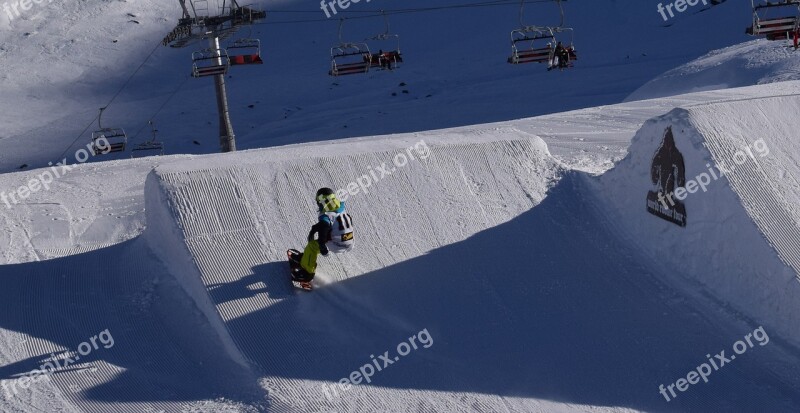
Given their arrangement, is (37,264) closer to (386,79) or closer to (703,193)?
(703,193)

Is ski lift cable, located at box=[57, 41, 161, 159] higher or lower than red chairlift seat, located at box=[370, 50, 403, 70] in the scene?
lower

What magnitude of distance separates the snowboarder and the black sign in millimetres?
4050

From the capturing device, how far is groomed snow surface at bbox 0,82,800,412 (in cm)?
808

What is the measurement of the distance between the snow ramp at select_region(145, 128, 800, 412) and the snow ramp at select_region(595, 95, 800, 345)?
0.24 metres

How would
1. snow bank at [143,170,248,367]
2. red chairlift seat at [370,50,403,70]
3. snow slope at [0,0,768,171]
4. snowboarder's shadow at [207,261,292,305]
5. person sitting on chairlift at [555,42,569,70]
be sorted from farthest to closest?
1. snow slope at [0,0,768,171]
2. red chairlift seat at [370,50,403,70]
3. person sitting on chairlift at [555,42,569,70]
4. snowboarder's shadow at [207,261,292,305]
5. snow bank at [143,170,248,367]

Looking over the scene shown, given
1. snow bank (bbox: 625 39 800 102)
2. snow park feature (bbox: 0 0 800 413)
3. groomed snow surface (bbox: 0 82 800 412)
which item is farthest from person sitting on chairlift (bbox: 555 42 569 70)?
snow bank (bbox: 625 39 800 102)

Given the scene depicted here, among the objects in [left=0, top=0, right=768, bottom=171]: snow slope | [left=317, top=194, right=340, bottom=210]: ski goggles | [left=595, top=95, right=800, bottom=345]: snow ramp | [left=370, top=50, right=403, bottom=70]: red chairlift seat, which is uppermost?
[left=370, top=50, right=403, bottom=70]: red chairlift seat

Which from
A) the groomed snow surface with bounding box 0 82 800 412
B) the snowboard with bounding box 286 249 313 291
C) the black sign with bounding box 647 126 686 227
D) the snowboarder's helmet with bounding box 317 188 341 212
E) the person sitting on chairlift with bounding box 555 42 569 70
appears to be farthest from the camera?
the person sitting on chairlift with bounding box 555 42 569 70

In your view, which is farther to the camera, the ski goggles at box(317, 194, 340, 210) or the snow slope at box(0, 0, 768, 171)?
the snow slope at box(0, 0, 768, 171)

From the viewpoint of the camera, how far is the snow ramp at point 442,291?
320 inches

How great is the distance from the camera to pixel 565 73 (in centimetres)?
3619

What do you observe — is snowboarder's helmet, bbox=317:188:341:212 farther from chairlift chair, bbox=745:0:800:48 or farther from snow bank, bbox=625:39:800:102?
snow bank, bbox=625:39:800:102


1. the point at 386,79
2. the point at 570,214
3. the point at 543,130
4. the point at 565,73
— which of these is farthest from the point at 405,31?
the point at 570,214

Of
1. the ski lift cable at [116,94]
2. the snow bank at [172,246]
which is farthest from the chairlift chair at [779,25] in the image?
the ski lift cable at [116,94]
